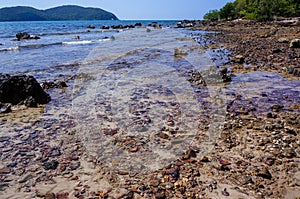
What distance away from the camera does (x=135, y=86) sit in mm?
9414

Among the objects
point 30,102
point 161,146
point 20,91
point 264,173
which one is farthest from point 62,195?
→ point 20,91

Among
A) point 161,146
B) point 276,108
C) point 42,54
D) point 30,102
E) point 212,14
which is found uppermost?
point 212,14

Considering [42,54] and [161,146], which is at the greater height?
[42,54]

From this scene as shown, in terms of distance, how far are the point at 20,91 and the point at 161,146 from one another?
5.60 m

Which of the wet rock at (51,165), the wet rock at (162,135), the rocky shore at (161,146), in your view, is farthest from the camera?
the wet rock at (162,135)

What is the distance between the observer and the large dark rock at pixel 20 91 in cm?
752

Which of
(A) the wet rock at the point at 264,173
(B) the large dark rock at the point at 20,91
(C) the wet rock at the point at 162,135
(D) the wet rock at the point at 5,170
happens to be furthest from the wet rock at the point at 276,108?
(B) the large dark rock at the point at 20,91

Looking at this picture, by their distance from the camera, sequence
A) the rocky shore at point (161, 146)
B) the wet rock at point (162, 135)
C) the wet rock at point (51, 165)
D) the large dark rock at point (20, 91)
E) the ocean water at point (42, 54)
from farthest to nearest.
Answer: the ocean water at point (42, 54) < the large dark rock at point (20, 91) < the wet rock at point (162, 135) < the wet rock at point (51, 165) < the rocky shore at point (161, 146)

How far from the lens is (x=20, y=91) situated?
768cm

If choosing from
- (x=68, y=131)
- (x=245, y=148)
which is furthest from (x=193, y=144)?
(x=68, y=131)

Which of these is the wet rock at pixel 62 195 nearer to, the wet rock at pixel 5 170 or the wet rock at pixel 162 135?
the wet rock at pixel 5 170

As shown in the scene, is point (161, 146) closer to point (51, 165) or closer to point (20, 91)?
point (51, 165)

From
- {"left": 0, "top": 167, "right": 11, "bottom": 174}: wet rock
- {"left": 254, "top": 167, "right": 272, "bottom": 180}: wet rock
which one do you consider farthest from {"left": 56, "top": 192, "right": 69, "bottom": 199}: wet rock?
{"left": 254, "top": 167, "right": 272, "bottom": 180}: wet rock

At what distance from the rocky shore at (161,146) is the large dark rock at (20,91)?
434mm
